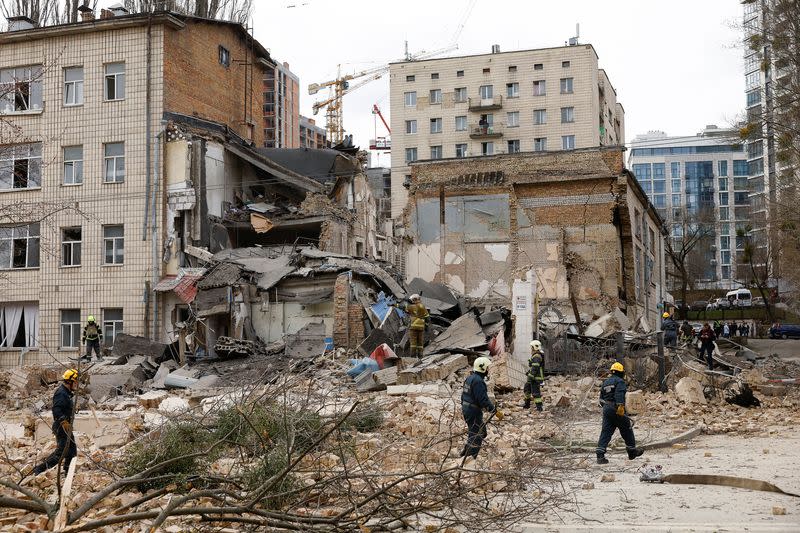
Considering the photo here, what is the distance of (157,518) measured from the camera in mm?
5125

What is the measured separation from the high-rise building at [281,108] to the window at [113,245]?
165 ft

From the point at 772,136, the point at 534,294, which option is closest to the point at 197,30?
the point at 534,294

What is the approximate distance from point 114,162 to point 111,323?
18.3 ft

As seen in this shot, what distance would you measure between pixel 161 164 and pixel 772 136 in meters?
21.0

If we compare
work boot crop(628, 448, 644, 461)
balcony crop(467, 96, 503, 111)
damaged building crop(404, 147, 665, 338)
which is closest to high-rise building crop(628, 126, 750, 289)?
balcony crop(467, 96, 503, 111)

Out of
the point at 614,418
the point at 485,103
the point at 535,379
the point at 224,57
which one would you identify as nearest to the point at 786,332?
the point at 485,103

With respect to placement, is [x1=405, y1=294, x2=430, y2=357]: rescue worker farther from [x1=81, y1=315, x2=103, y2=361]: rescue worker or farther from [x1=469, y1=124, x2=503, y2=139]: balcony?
[x1=469, y1=124, x2=503, y2=139]: balcony

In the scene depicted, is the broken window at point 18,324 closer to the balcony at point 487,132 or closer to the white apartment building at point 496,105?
the white apartment building at point 496,105

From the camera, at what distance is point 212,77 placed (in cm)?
3014

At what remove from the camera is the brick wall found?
27.9 meters

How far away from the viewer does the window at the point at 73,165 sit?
28047 millimetres

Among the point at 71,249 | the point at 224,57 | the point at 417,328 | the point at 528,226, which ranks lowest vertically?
the point at 417,328

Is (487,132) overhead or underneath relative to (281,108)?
underneath

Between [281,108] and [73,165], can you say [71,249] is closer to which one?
[73,165]
